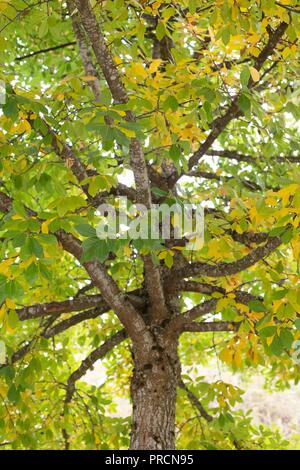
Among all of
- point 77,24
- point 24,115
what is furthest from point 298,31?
point 77,24

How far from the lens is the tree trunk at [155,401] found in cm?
349

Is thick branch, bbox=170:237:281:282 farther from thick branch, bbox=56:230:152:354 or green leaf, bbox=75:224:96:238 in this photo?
green leaf, bbox=75:224:96:238

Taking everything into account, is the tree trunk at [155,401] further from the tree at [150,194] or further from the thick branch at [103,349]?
the thick branch at [103,349]

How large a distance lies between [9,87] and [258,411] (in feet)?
78.5

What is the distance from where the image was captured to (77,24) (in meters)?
3.87

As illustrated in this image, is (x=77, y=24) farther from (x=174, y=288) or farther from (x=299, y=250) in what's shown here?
(x=299, y=250)

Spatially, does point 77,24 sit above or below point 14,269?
above

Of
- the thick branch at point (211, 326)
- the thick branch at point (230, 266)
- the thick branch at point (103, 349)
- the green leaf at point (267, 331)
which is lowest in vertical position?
the green leaf at point (267, 331)

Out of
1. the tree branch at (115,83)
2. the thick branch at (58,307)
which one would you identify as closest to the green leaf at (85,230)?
the tree branch at (115,83)

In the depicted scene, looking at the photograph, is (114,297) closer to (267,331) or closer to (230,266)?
(230,266)

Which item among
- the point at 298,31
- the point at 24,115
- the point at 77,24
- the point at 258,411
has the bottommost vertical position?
the point at 258,411

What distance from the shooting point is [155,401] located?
3572 mm

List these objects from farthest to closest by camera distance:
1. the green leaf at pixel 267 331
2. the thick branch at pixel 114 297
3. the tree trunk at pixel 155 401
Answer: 1. the tree trunk at pixel 155 401
2. the thick branch at pixel 114 297
3. the green leaf at pixel 267 331

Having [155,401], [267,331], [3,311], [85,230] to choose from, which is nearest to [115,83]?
[85,230]
